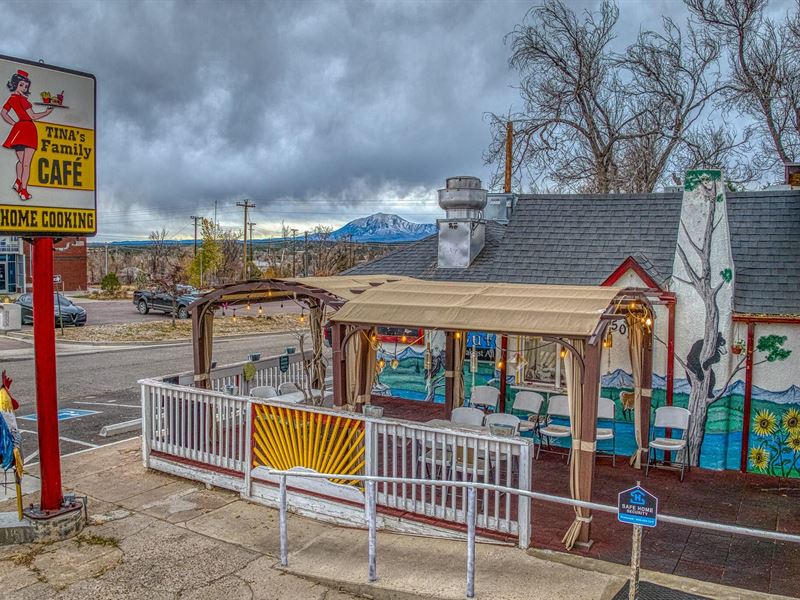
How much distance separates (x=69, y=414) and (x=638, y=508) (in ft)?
39.2

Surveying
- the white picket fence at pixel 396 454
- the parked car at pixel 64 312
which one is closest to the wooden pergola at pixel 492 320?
the white picket fence at pixel 396 454

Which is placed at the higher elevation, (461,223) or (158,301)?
(461,223)

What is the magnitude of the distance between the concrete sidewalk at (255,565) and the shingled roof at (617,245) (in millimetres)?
5587

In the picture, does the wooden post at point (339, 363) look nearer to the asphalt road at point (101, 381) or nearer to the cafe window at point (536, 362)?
the cafe window at point (536, 362)

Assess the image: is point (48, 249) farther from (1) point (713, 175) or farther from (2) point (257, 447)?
(1) point (713, 175)

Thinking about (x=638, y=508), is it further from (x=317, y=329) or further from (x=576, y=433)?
(x=317, y=329)

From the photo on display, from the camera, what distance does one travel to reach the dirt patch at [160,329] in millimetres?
25047

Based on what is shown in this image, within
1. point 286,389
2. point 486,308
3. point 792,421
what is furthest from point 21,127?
point 792,421

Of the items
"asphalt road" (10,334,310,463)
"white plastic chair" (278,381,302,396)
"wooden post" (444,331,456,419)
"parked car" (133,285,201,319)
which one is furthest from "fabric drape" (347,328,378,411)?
"parked car" (133,285,201,319)

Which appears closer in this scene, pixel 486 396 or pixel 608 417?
pixel 608 417

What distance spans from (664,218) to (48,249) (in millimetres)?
10088

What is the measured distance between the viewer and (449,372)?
11617 millimetres

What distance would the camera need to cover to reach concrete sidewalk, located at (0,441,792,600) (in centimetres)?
559

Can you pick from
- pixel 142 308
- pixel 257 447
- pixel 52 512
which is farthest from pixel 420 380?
pixel 142 308
